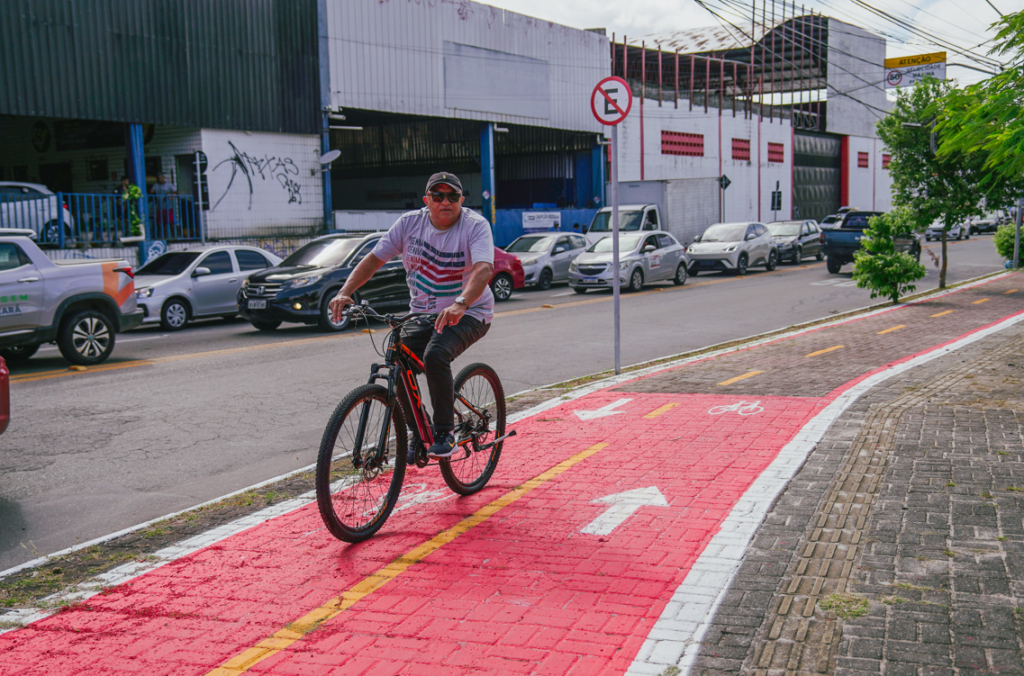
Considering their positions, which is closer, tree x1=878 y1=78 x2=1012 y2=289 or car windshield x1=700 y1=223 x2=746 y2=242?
tree x1=878 y1=78 x2=1012 y2=289

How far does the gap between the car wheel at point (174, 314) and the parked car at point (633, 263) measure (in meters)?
9.67

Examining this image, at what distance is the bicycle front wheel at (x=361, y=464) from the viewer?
15.1ft

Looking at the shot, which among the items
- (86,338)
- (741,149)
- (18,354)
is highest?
(741,149)

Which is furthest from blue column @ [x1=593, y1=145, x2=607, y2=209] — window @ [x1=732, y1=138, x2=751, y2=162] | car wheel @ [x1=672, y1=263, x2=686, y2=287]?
car wheel @ [x1=672, y1=263, x2=686, y2=287]

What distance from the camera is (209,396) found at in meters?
9.55

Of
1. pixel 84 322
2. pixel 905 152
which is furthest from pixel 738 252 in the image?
pixel 84 322

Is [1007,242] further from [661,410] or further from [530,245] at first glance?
[661,410]

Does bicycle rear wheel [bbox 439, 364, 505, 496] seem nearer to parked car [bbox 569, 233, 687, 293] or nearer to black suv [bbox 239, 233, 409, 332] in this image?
black suv [bbox 239, 233, 409, 332]

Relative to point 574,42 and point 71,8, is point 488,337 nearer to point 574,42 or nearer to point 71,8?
point 71,8

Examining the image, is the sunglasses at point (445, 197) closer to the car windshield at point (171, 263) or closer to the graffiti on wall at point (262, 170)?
the car windshield at point (171, 263)

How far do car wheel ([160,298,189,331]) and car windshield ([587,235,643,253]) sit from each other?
35.2 ft

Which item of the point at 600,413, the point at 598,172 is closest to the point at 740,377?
the point at 600,413

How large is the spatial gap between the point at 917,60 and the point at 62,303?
43.4m

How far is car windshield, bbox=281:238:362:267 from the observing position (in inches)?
637
